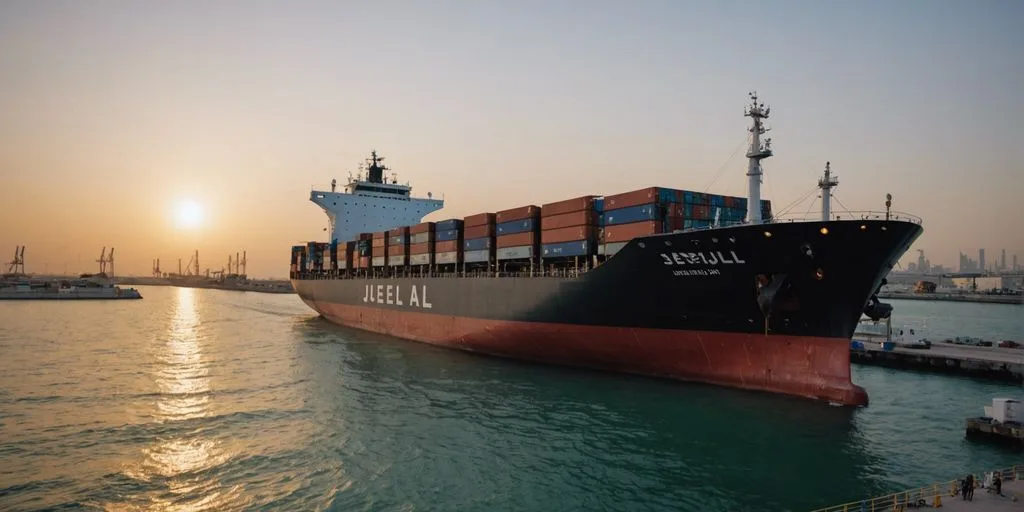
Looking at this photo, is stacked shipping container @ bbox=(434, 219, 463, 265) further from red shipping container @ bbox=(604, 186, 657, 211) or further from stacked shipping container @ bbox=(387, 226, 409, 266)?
red shipping container @ bbox=(604, 186, 657, 211)

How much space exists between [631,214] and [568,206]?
12.1ft

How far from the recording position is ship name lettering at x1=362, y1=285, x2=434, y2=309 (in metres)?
31.6

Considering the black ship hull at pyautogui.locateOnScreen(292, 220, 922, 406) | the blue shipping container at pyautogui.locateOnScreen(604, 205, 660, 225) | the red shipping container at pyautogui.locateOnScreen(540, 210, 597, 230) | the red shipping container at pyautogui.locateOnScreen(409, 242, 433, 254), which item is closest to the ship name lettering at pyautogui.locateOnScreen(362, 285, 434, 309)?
the red shipping container at pyautogui.locateOnScreen(409, 242, 433, 254)

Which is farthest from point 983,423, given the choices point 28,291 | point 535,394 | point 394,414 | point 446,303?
point 28,291

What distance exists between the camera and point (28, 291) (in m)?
88.1

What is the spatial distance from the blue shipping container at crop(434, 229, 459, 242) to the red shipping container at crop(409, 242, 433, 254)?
774mm

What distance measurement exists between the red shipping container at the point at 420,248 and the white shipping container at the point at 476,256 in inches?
143

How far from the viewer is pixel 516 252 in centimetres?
2606

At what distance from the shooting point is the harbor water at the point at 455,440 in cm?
1096

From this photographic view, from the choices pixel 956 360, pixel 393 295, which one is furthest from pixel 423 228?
pixel 956 360

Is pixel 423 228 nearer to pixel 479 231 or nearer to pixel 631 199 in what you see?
pixel 479 231

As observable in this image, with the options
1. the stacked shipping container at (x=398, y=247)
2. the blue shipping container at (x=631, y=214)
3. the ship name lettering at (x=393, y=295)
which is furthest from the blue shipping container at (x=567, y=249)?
the stacked shipping container at (x=398, y=247)

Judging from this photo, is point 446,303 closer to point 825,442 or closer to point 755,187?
point 755,187

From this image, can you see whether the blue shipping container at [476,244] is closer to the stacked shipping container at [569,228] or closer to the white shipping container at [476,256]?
the white shipping container at [476,256]
